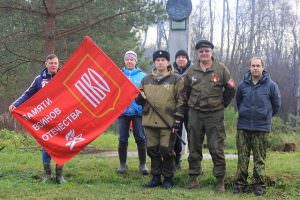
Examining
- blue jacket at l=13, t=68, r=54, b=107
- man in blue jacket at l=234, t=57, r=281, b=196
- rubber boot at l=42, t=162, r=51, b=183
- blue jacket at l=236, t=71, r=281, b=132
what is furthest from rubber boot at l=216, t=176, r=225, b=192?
blue jacket at l=13, t=68, r=54, b=107

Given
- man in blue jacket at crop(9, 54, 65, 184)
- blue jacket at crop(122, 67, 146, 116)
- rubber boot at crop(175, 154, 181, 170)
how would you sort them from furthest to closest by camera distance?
1. rubber boot at crop(175, 154, 181, 170)
2. blue jacket at crop(122, 67, 146, 116)
3. man in blue jacket at crop(9, 54, 65, 184)

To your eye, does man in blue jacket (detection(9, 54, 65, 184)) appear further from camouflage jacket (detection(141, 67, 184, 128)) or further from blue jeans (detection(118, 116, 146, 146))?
camouflage jacket (detection(141, 67, 184, 128))

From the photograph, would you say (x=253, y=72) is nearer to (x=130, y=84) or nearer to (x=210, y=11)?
(x=130, y=84)

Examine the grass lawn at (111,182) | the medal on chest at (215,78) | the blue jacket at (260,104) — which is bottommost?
the grass lawn at (111,182)

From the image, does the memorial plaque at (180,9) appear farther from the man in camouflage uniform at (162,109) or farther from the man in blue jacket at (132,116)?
the man in camouflage uniform at (162,109)

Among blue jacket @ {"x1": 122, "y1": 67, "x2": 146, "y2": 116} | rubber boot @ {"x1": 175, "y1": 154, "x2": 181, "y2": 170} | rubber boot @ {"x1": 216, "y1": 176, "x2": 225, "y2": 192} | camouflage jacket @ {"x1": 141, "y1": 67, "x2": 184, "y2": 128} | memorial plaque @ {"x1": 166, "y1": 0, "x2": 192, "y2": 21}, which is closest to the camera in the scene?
camouflage jacket @ {"x1": 141, "y1": 67, "x2": 184, "y2": 128}

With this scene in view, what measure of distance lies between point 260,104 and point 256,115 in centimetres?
17

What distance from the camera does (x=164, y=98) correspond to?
6.63 m

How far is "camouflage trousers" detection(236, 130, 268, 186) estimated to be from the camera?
6520mm

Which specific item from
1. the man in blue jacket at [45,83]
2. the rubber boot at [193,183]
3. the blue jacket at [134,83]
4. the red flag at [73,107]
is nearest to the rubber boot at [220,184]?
the rubber boot at [193,183]

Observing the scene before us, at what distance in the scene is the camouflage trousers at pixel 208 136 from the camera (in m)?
6.54

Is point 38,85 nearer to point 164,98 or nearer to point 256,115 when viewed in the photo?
point 164,98

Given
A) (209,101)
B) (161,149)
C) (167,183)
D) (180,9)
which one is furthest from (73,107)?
(180,9)

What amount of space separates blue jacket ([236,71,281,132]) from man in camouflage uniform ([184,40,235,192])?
0.27 m
